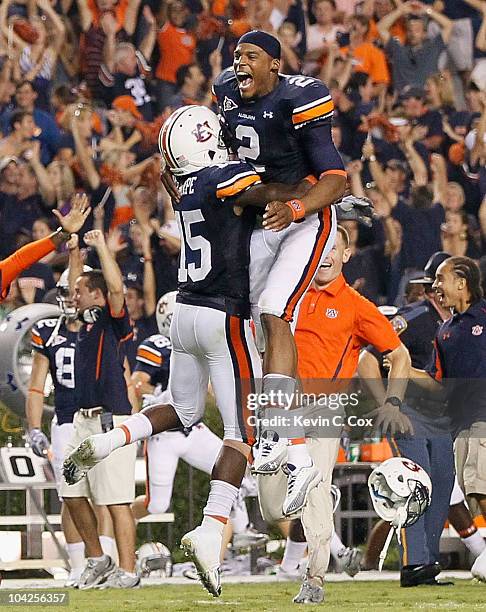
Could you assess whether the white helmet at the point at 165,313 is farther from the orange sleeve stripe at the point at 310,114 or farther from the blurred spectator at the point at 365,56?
the blurred spectator at the point at 365,56

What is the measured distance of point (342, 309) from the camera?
25.3 feet

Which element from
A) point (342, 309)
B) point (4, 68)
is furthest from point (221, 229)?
point (4, 68)

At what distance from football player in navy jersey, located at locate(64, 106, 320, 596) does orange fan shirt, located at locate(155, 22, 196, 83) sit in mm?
8138

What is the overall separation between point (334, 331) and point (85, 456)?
1.89 meters

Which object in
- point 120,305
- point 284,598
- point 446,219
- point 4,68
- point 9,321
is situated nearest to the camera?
point 284,598

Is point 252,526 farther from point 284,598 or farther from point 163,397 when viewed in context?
point 284,598

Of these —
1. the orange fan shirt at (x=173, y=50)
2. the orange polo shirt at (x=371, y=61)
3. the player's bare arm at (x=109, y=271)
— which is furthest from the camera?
the orange polo shirt at (x=371, y=61)

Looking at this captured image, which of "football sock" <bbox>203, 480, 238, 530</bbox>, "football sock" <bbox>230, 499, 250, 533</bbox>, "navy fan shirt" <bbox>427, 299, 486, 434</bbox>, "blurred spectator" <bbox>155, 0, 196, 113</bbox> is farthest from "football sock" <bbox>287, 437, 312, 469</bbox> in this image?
"blurred spectator" <bbox>155, 0, 196, 113</bbox>

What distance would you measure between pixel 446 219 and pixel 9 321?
4.18 meters

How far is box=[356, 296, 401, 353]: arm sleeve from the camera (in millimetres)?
7688

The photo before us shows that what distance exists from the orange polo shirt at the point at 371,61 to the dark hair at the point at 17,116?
3.50 meters

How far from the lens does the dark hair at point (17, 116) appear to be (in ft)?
43.8

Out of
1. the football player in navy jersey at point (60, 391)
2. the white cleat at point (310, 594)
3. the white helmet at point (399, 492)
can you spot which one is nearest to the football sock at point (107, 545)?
the football player in navy jersey at point (60, 391)

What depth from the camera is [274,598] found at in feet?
24.7
